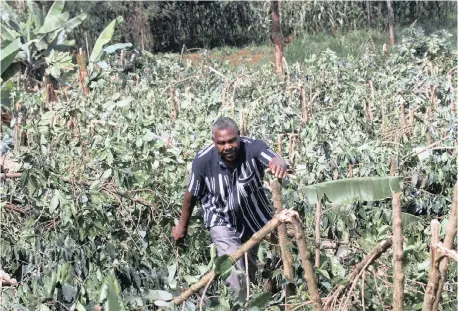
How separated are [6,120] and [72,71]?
401 centimetres

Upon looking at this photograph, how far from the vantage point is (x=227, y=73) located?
966cm

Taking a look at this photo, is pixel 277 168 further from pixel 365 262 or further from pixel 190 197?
pixel 365 262

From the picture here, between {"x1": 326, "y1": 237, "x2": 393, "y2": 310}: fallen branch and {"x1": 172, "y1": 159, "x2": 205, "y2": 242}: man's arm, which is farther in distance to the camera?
{"x1": 172, "y1": 159, "x2": 205, "y2": 242}: man's arm

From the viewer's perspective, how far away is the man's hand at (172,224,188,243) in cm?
369

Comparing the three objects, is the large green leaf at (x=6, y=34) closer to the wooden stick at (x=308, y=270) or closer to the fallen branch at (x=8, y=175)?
the fallen branch at (x=8, y=175)

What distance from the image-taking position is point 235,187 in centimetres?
363

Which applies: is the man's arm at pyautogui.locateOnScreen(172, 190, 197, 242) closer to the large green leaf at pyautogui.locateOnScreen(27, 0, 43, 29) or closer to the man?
the man

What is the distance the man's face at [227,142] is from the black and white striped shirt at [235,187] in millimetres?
91

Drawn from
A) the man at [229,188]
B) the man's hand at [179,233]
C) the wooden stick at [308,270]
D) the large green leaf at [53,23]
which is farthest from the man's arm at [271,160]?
the large green leaf at [53,23]

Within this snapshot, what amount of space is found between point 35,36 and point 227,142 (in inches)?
333

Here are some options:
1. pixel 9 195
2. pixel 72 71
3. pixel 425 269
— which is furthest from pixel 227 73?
pixel 425 269

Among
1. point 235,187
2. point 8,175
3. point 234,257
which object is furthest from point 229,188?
point 234,257

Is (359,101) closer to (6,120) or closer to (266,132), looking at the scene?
(266,132)

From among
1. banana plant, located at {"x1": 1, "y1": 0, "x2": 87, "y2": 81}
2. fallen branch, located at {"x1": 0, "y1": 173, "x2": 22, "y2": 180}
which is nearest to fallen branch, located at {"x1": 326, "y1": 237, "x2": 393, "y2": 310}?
fallen branch, located at {"x1": 0, "y1": 173, "x2": 22, "y2": 180}
